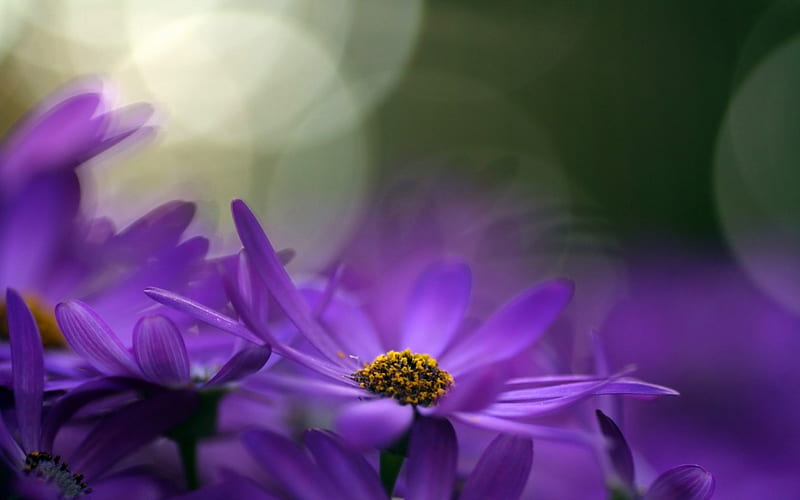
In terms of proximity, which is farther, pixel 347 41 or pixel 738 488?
pixel 347 41

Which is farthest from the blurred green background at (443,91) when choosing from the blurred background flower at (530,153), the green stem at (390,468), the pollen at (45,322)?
the green stem at (390,468)

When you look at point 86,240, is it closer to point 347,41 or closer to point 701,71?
point 701,71

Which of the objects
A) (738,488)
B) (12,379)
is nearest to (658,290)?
(738,488)

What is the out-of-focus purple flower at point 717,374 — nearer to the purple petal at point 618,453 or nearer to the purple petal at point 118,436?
the purple petal at point 618,453

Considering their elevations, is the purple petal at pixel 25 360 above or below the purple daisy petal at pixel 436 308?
below

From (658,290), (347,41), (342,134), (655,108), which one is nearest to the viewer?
(658,290)

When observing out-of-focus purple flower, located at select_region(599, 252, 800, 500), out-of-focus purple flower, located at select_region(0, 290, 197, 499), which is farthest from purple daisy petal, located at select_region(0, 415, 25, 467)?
out-of-focus purple flower, located at select_region(599, 252, 800, 500)
